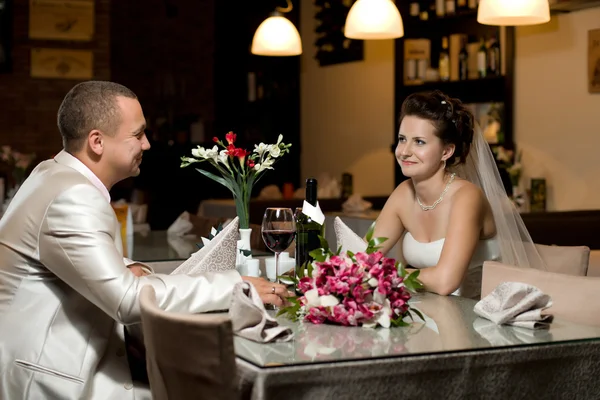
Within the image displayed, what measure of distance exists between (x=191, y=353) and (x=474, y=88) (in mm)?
6296

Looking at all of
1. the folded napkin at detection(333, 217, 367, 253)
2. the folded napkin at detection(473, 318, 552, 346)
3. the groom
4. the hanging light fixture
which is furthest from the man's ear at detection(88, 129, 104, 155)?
the hanging light fixture

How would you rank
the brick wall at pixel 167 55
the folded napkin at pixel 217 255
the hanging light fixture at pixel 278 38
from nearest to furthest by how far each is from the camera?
the folded napkin at pixel 217 255 < the hanging light fixture at pixel 278 38 < the brick wall at pixel 167 55

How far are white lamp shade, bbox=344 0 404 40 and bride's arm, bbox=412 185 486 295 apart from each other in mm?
2310

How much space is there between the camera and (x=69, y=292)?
2359 millimetres

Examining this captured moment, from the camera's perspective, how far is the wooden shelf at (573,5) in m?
6.35

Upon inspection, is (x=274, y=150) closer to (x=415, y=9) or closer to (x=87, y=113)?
(x=87, y=113)

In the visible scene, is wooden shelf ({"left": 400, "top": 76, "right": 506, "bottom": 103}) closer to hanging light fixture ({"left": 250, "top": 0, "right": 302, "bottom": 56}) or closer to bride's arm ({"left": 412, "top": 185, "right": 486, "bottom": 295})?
hanging light fixture ({"left": 250, "top": 0, "right": 302, "bottom": 56})

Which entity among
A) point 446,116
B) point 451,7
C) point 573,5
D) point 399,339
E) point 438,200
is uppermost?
point 451,7

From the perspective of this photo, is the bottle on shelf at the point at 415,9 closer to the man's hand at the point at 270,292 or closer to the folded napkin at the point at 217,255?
the folded napkin at the point at 217,255

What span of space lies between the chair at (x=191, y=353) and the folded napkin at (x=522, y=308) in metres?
0.74

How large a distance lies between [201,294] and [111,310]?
0.22 meters

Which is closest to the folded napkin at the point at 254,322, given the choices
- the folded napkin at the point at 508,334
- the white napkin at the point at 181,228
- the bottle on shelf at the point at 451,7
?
the folded napkin at the point at 508,334

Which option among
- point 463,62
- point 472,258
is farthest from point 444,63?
point 472,258

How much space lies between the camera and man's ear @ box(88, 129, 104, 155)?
2438 mm
